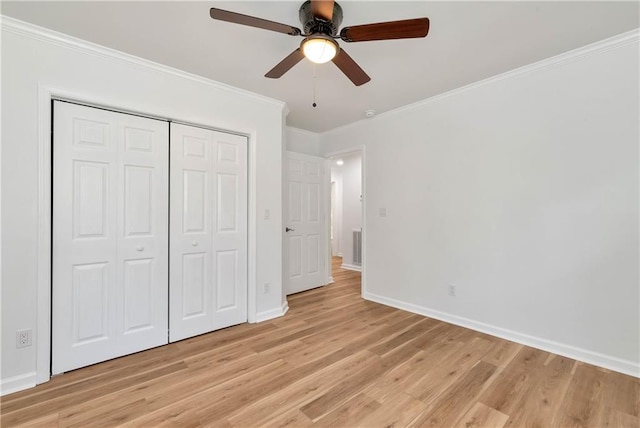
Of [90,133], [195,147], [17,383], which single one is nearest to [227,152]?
[195,147]

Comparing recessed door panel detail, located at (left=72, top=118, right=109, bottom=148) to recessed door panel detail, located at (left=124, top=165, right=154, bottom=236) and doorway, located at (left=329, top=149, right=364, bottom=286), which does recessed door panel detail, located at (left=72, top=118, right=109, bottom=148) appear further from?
doorway, located at (left=329, top=149, right=364, bottom=286)

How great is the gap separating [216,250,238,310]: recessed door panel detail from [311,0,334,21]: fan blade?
7.61ft

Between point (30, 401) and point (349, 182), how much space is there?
5.67 m

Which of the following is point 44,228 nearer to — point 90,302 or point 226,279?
point 90,302

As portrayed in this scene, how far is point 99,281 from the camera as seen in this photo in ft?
7.49

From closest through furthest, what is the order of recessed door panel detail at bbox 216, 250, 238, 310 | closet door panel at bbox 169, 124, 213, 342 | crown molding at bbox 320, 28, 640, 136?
crown molding at bbox 320, 28, 640, 136 < closet door panel at bbox 169, 124, 213, 342 < recessed door panel detail at bbox 216, 250, 238, 310

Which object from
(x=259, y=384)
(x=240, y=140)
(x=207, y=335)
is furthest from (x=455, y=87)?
(x=207, y=335)

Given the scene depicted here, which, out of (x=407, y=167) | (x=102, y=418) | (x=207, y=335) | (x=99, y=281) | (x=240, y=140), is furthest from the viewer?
(x=407, y=167)

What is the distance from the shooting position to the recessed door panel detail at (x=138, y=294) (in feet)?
7.91

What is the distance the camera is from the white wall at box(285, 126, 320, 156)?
14.2 ft

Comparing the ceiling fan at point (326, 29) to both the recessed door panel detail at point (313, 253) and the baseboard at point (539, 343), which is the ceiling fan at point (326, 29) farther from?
the recessed door panel detail at point (313, 253)

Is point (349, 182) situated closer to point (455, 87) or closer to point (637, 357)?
point (455, 87)

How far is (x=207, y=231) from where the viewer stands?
2.85 m

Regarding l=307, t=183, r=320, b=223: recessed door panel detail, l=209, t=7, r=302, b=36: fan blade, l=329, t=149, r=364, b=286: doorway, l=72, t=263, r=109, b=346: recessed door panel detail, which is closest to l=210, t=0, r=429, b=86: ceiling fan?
l=209, t=7, r=302, b=36: fan blade
